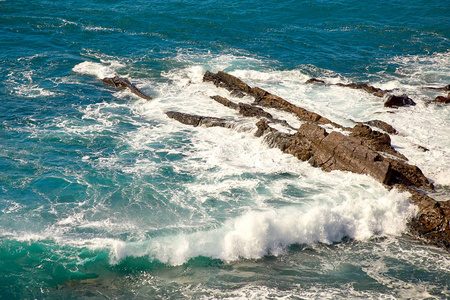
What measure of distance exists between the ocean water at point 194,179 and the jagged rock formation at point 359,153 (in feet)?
1.45

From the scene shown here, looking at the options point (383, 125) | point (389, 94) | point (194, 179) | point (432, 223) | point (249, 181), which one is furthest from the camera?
point (389, 94)

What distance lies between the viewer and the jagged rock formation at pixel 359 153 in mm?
13531

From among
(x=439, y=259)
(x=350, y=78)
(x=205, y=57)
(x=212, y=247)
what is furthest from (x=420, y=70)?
(x=212, y=247)

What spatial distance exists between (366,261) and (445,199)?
16.1 ft

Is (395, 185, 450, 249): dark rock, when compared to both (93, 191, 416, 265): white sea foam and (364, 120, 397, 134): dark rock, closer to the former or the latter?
(93, 191, 416, 265): white sea foam

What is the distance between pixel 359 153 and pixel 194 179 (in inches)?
274

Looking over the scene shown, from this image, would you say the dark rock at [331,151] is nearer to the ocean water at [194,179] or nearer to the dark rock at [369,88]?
the ocean water at [194,179]

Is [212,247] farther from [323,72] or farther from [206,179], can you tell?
[323,72]

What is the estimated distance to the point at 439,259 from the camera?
12.3 metres

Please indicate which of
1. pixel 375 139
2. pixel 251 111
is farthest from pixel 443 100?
pixel 251 111

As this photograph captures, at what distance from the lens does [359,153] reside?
645 inches

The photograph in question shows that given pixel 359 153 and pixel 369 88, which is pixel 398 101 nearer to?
pixel 369 88

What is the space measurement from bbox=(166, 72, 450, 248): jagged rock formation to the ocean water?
1.45 feet

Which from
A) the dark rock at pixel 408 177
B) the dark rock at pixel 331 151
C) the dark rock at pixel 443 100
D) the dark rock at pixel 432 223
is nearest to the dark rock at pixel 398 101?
the dark rock at pixel 443 100
